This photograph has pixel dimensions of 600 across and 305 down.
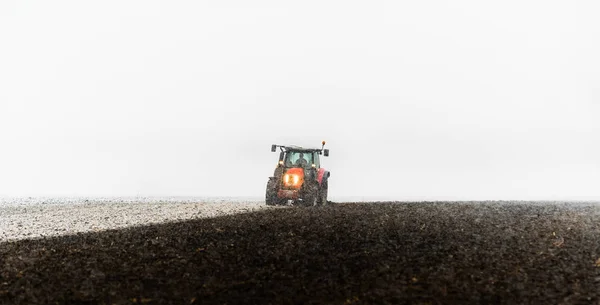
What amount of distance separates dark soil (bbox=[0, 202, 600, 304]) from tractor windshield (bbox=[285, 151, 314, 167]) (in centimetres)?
988

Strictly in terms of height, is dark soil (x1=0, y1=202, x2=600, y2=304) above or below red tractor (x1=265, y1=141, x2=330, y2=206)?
below

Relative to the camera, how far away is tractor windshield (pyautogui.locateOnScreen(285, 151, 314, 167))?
22.8 metres

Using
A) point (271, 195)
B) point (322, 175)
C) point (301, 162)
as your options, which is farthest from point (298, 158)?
point (271, 195)

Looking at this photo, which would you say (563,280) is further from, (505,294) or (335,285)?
(335,285)

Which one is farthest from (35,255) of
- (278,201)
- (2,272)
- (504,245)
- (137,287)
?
(278,201)

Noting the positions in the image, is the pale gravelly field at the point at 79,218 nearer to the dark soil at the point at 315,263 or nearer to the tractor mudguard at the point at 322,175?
the dark soil at the point at 315,263

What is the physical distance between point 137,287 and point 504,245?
665 centimetres

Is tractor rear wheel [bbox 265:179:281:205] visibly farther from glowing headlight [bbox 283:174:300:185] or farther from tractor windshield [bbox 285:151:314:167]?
tractor windshield [bbox 285:151:314:167]

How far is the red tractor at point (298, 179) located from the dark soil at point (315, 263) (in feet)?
28.5

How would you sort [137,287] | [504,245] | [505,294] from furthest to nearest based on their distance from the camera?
1. [504,245]
2. [137,287]
3. [505,294]

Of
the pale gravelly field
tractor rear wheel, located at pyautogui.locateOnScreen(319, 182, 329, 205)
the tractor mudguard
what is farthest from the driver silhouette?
the pale gravelly field

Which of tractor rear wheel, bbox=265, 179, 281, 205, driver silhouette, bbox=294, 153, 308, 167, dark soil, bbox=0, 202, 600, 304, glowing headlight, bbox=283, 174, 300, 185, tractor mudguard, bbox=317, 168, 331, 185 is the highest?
driver silhouette, bbox=294, 153, 308, 167

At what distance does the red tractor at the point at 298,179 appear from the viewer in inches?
854

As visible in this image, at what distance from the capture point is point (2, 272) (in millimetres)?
9172
